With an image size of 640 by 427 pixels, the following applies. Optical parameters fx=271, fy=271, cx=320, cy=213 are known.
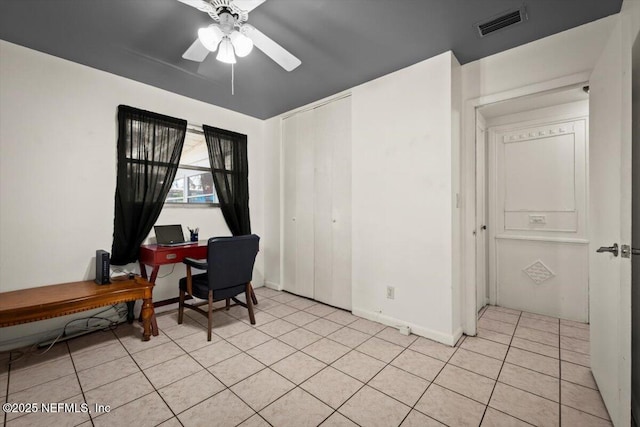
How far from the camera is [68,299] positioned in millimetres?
2115

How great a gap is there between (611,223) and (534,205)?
1938mm

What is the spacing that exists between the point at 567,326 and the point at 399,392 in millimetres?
2273

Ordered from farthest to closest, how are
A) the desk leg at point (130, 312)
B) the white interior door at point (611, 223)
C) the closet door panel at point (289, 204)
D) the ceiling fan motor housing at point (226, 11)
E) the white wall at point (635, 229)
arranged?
the closet door panel at point (289, 204) → the desk leg at point (130, 312) → the ceiling fan motor housing at point (226, 11) → the white wall at point (635, 229) → the white interior door at point (611, 223)

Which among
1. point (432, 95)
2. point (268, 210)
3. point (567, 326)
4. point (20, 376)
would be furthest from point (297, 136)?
point (567, 326)

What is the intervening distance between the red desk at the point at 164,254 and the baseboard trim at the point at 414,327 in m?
1.90

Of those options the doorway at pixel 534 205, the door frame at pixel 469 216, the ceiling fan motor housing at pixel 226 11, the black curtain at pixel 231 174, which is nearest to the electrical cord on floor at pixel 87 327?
the black curtain at pixel 231 174

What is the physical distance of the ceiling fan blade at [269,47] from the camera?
1.82 meters

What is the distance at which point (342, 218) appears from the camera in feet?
10.9

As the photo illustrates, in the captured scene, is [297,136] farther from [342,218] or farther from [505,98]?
[505,98]

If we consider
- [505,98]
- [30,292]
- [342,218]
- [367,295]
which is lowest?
[367,295]

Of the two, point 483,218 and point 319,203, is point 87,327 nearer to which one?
point 319,203

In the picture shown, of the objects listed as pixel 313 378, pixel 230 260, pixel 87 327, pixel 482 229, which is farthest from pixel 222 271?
pixel 482 229

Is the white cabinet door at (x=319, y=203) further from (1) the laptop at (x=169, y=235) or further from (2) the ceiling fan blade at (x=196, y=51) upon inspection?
(2) the ceiling fan blade at (x=196, y=51)

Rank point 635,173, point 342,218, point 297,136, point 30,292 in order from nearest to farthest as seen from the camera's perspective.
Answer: point 635,173
point 30,292
point 342,218
point 297,136
